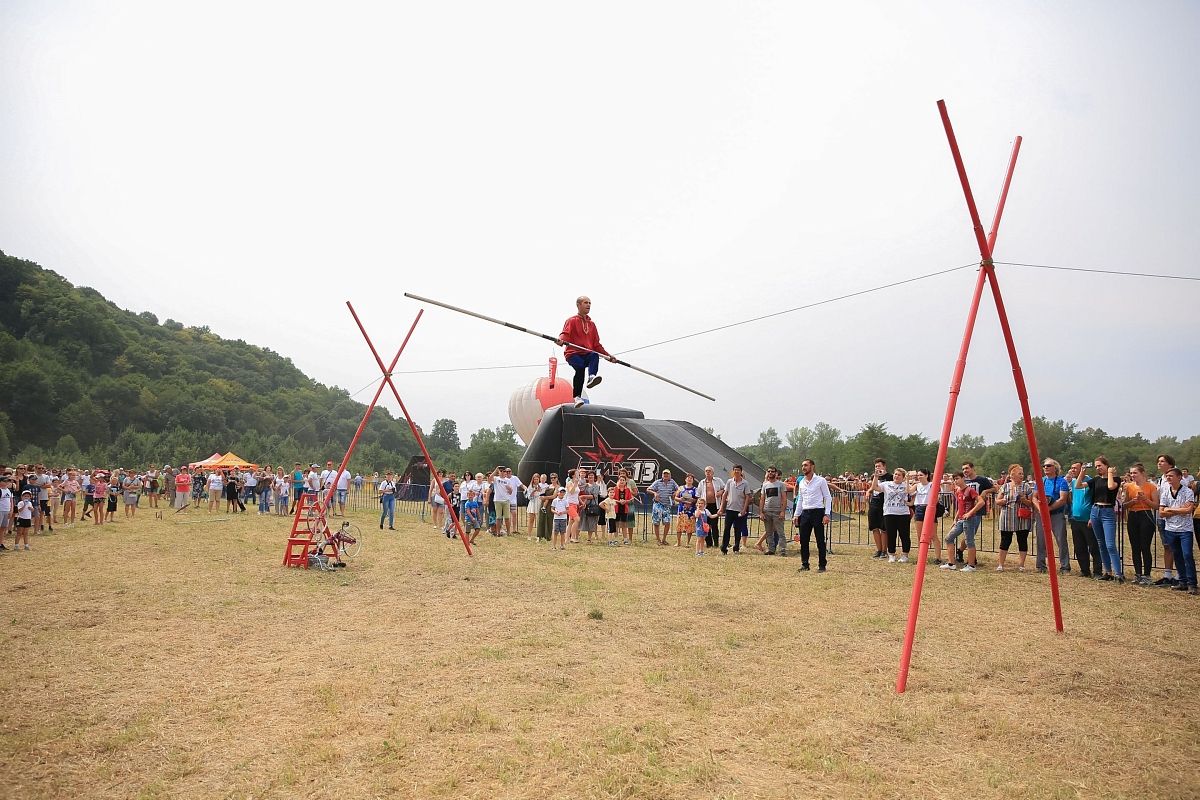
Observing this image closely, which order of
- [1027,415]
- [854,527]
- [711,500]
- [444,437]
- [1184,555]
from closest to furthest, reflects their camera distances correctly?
[1027,415]
[1184,555]
[711,500]
[854,527]
[444,437]

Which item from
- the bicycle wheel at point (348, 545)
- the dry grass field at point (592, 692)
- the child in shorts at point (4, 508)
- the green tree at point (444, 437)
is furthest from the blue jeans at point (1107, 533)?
the green tree at point (444, 437)

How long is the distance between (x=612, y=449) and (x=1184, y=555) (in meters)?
12.5

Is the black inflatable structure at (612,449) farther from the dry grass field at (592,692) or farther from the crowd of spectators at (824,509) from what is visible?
the dry grass field at (592,692)

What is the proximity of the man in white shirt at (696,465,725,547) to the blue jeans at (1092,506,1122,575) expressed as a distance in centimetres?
628

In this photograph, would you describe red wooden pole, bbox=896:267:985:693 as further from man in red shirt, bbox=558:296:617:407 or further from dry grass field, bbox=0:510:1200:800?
man in red shirt, bbox=558:296:617:407

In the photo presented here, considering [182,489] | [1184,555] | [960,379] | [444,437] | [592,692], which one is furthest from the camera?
[444,437]


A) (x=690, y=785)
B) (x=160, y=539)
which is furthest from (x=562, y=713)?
(x=160, y=539)

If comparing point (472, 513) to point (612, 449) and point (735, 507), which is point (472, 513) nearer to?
point (612, 449)

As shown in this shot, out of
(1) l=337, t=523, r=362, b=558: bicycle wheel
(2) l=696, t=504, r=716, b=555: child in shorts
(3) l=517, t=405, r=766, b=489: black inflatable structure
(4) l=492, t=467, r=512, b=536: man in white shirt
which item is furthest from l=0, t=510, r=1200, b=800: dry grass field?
(3) l=517, t=405, r=766, b=489: black inflatable structure

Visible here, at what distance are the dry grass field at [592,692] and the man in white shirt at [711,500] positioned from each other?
466 cm

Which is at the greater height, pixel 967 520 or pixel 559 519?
pixel 967 520

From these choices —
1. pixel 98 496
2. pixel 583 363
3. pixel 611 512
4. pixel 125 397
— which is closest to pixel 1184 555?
pixel 583 363

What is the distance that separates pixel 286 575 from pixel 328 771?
25.1 feet

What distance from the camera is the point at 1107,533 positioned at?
390 inches
